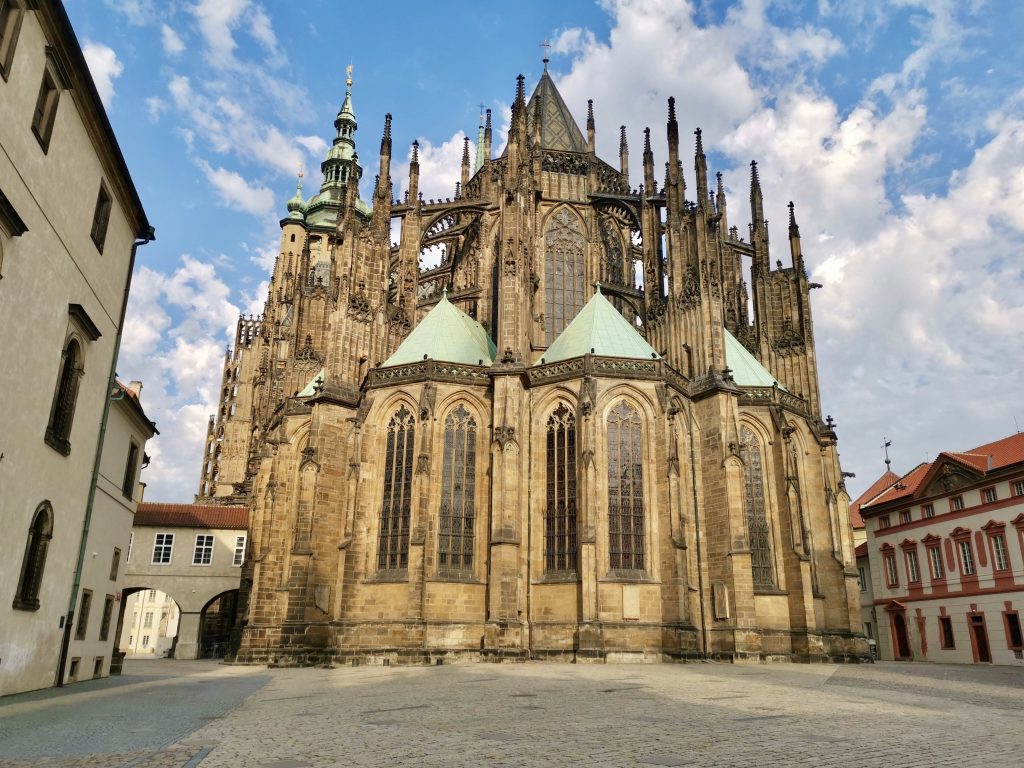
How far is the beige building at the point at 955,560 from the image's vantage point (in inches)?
1291

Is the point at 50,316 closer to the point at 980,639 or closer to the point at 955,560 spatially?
the point at 955,560

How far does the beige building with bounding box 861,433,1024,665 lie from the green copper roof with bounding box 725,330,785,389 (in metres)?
10.0

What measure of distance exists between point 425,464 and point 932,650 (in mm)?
26852

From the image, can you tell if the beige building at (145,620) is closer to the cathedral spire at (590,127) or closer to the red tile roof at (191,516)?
the red tile roof at (191,516)

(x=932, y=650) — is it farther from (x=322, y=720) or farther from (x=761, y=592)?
(x=322, y=720)

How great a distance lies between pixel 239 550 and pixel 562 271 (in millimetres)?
20865

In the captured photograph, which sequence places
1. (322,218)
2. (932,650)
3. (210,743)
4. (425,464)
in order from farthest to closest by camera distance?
(322,218) → (932,650) → (425,464) → (210,743)

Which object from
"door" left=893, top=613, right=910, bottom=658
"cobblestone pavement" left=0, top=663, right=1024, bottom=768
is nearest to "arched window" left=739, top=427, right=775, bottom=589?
"cobblestone pavement" left=0, top=663, right=1024, bottom=768

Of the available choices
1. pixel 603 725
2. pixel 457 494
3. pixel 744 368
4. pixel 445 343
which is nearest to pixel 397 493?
pixel 457 494

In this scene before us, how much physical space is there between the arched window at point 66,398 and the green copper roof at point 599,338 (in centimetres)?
1793

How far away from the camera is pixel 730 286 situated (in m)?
39.7

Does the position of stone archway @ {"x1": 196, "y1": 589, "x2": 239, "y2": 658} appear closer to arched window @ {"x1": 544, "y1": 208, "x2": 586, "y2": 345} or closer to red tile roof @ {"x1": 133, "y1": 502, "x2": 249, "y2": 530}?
red tile roof @ {"x1": 133, "y1": 502, "x2": 249, "y2": 530}

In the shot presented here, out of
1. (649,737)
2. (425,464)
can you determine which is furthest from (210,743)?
(425,464)

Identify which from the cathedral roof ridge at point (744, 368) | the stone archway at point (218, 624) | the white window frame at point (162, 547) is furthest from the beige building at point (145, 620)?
the cathedral roof ridge at point (744, 368)
